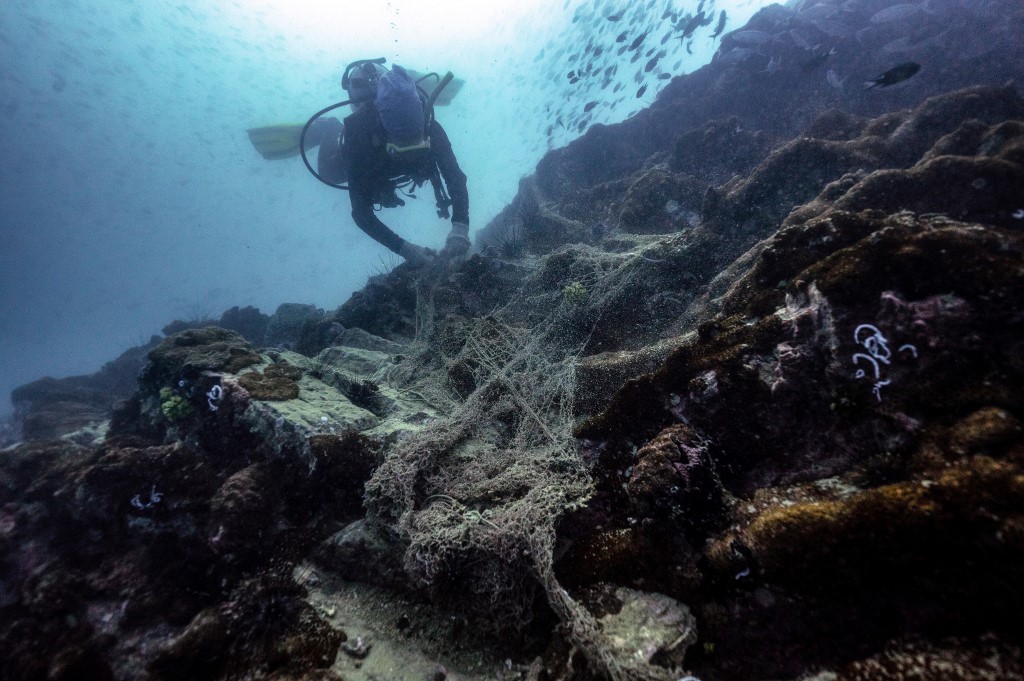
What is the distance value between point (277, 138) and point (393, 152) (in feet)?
22.3

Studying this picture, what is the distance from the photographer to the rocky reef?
6.49 feet

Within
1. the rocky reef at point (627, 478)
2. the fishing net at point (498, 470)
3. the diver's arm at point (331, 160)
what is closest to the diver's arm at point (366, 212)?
the diver's arm at point (331, 160)

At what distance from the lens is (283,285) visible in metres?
137

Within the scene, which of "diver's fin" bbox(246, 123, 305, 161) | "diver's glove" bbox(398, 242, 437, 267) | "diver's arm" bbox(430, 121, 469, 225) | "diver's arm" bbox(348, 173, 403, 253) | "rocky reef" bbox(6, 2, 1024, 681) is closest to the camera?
"rocky reef" bbox(6, 2, 1024, 681)

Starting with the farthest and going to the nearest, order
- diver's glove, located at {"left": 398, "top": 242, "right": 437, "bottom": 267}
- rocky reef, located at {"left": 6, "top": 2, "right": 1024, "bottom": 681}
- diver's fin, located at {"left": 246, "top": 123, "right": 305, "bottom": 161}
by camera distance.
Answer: diver's fin, located at {"left": 246, "top": 123, "right": 305, "bottom": 161} < diver's glove, located at {"left": 398, "top": 242, "right": 437, "bottom": 267} < rocky reef, located at {"left": 6, "top": 2, "right": 1024, "bottom": 681}

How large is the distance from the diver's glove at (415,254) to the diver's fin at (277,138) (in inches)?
262

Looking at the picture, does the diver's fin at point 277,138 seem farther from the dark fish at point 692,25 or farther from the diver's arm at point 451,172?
the dark fish at point 692,25

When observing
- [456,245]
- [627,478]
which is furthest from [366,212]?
[627,478]

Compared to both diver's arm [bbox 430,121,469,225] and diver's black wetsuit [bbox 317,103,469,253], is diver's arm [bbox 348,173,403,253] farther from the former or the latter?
diver's arm [bbox 430,121,469,225]

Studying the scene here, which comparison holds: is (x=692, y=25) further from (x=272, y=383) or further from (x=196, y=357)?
(x=196, y=357)

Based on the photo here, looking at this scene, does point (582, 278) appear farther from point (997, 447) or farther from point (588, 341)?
point (997, 447)

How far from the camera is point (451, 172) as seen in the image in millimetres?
11086

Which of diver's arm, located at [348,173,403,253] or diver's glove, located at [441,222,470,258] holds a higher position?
diver's arm, located at [348,173,403,253]

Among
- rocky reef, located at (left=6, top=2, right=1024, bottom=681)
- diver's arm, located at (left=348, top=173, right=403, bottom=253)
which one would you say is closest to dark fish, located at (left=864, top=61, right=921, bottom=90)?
rocky reef, located at (left=6, top=2, right=1024, bottom=681)
